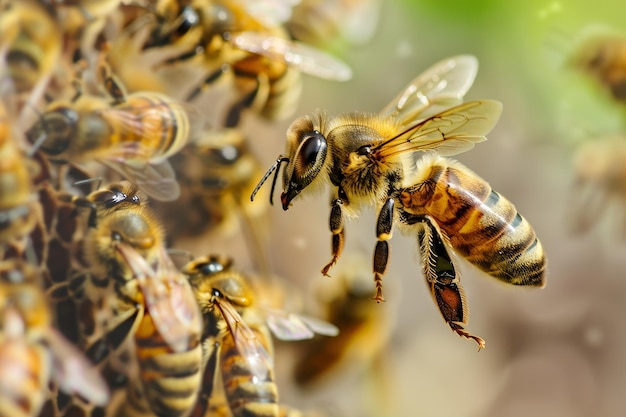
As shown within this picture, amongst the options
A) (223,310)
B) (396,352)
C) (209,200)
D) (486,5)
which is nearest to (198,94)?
(209,200)

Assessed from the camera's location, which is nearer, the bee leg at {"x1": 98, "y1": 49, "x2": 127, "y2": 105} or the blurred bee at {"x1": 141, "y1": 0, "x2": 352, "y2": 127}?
the bee leg at {"x1": 98, "y1": 49, "x2": 127, "y2": 105}

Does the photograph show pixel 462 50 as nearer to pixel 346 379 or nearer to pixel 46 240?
pixel 346 379

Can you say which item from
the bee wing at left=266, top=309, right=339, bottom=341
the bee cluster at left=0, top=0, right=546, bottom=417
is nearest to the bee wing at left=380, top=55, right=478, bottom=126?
the bee cluster at left=0, top=0, right=546, bottom=417

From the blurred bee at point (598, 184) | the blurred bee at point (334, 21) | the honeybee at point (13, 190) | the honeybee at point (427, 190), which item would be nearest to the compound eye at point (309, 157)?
the honeybee at point (427, 190)

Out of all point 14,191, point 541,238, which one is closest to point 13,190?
point 14,191

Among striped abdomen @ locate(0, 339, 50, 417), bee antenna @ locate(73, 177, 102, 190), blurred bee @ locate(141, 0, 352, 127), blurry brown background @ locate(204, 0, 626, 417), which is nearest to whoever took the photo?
striped abdomen @ locate(0, 339, 50, 417)

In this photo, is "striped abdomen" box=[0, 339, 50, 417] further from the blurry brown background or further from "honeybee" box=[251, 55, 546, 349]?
the blurry brown background

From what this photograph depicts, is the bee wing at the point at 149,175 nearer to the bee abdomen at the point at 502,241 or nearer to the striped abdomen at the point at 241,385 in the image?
the striped abdomen at the point at 241,385

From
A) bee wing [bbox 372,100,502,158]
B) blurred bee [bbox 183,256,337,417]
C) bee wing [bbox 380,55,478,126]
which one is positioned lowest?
blurred bee [bbox 183,256,337,417]
